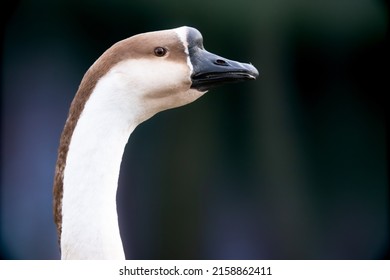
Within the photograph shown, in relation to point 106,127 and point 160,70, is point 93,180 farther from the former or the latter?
point 160,70

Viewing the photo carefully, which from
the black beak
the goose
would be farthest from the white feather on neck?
the black beak

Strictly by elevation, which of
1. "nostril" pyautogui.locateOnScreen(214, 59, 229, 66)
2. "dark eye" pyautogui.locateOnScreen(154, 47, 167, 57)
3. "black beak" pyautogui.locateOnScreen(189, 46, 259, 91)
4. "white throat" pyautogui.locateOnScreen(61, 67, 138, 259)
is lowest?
"white throat" pyautogui.locateOnScreen(61, 67, 138, 259)

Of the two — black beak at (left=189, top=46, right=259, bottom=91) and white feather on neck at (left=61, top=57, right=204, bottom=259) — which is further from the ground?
black beak at (left=189, top=46, right=259, bottom=91)

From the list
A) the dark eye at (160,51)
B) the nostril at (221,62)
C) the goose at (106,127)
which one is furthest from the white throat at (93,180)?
the nostril at (221,62)

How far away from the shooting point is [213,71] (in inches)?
44.9

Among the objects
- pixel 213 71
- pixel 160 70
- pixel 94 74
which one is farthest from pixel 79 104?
pixel 213 71

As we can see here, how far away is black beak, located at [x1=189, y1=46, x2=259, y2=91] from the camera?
1.14 meters

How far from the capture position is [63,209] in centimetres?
107

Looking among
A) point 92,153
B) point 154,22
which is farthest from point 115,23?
point 92,153

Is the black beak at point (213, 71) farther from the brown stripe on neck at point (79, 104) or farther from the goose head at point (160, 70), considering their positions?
the brown stripe on neck at point (79, 104)

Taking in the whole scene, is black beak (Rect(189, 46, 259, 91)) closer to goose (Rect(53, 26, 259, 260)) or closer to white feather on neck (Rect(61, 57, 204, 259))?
goose (Rect(53, 26, 259, 260))
